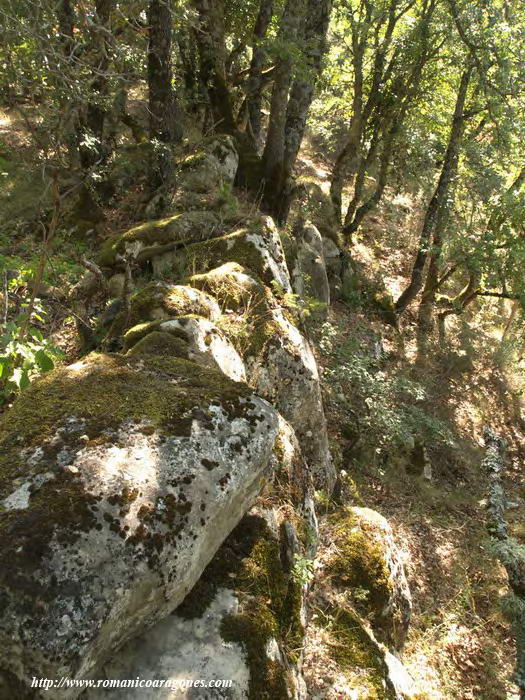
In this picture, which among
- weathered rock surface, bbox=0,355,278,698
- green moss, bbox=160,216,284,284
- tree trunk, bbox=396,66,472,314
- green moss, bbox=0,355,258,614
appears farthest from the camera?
tree trunk, bbox=396,66,472,314

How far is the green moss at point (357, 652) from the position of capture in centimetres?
353

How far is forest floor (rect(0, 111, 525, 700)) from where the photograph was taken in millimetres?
6000

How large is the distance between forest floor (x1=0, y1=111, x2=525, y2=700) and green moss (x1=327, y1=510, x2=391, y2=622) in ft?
0.76

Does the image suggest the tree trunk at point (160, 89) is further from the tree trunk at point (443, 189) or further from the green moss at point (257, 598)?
the tree trunk at point (443, 189)

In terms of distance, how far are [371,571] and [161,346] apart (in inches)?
116

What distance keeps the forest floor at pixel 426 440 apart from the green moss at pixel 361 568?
232 mm

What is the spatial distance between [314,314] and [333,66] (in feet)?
29.2

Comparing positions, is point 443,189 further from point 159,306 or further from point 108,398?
point 108,398

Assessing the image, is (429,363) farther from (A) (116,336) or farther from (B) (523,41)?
(A) (116,336)

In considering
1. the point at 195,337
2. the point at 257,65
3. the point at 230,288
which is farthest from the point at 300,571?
the point at 257,65

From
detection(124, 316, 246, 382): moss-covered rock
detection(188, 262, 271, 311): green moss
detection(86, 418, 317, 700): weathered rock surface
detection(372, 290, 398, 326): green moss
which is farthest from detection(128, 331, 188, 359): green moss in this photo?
detection(372, 290, 398, 326): green moss

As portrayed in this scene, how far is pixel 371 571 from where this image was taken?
436 centimetres

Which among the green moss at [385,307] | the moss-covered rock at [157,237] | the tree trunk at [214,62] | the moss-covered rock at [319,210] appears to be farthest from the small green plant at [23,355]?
the green moss at [385,307]

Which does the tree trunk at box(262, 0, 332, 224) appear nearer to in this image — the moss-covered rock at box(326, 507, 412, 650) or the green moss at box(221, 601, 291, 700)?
the moss-covered rock at box(326, 507, 412, 650)
